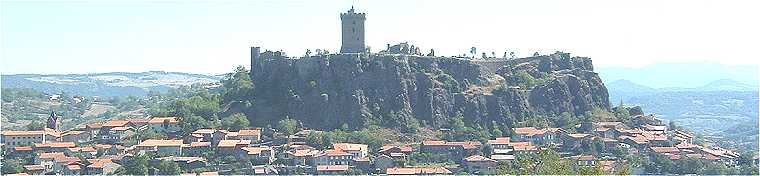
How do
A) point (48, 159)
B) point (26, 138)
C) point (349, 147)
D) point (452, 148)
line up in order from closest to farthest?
point (48, 159) → point (349, 147) → point (452, 148) → point (26, 138)

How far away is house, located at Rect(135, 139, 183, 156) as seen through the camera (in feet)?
143

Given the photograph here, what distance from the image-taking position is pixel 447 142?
4547 centimetres

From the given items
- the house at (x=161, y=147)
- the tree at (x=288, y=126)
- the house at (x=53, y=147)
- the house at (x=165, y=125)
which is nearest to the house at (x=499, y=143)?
the tree at (x=288, y=126)

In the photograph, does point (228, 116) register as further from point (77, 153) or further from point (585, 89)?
point (585, 89)

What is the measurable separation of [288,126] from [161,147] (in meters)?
5.44

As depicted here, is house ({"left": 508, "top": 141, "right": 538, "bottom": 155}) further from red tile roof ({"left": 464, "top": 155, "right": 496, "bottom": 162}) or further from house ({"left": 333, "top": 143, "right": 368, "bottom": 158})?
house ({"left": 333, "top": 143, "right": 368, "bottom": 158})

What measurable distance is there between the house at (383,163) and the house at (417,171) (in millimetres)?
614

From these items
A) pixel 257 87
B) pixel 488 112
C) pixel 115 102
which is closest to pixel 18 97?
pixel 115 102

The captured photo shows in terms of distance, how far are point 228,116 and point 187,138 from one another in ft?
12.3

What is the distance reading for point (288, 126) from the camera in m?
46.6

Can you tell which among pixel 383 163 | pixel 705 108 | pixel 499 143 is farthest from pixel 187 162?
pixel 705 108

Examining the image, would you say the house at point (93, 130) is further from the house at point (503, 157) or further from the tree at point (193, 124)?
the house at point (503, 157)

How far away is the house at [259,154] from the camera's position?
138ft

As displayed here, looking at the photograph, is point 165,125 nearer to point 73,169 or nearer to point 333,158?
point 73,169
